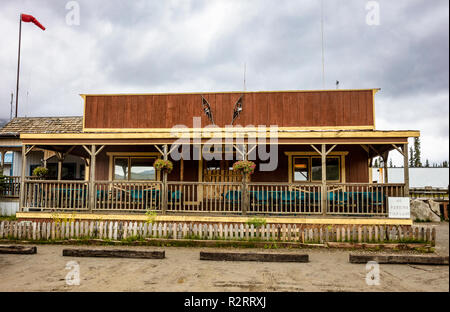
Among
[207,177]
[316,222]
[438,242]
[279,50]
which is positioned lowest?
[438,242]

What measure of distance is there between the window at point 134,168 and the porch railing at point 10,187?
5.86 meters

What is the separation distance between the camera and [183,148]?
45.1ft

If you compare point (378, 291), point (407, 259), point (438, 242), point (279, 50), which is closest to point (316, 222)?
point (407, 259)

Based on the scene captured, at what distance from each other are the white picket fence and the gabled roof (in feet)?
26.3

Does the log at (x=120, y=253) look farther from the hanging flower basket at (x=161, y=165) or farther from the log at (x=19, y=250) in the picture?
the hanging flower basket at (x=161, y=165)

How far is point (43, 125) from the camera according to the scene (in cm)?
1803

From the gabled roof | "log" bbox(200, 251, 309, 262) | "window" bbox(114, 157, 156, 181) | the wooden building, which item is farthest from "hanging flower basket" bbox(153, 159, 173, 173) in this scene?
the gabled roof

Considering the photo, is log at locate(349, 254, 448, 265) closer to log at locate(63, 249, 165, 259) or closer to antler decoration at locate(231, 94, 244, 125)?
log at locate(63, 249, 165, 259)

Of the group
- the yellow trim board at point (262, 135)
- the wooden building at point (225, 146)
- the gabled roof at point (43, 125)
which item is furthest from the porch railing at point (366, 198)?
the gabled roof at point (43, 125)

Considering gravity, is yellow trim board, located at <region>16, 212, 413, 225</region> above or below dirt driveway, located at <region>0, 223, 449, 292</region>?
above

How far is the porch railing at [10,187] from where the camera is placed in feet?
50.7

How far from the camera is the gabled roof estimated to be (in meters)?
17.2
